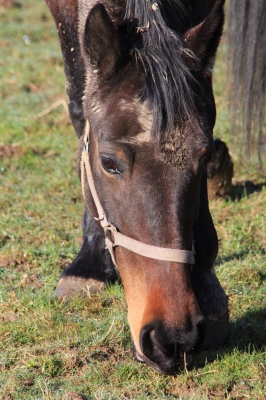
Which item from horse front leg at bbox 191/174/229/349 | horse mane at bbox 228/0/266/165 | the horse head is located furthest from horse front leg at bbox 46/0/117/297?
horse mane at bbox 228/0/266/165

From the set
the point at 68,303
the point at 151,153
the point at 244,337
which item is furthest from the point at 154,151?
the point at 68,303

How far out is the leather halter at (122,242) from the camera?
2285mm

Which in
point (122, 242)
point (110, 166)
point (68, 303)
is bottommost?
point (68, 303)

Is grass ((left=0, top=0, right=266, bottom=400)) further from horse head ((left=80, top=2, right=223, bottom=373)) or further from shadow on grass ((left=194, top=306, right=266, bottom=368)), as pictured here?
horse head ((left=80, top=2, right=223, bottom=373))

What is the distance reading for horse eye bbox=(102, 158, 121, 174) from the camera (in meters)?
2.49

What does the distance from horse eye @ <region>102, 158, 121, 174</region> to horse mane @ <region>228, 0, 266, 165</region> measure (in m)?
2.52

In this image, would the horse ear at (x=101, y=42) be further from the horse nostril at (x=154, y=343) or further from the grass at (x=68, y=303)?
the grass at (x=68, y=303)

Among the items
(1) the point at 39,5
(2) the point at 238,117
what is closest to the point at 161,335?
(2) the point at 238,117

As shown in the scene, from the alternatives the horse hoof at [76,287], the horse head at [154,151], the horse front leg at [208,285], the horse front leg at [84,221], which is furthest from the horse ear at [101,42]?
the horse hoof at [76,287]

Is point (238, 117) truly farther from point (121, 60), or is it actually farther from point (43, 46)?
point (43, 46)

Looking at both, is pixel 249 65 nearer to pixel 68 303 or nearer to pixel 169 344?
pixel 68 303

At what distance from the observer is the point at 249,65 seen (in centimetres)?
467

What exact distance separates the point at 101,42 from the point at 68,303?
1.58 meters

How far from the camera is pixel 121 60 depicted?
2553 millimetres
